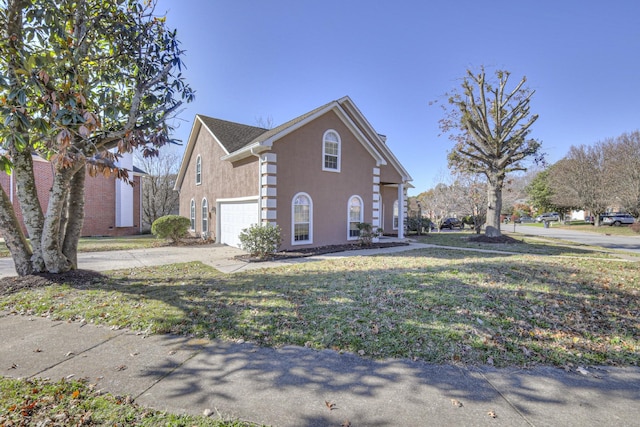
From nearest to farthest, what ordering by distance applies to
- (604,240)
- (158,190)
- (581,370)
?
(581,370)
(604,240)
(158,190)

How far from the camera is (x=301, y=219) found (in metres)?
12.1

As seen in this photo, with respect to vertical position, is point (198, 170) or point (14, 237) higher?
point (198, 170)

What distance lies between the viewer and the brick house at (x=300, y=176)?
11477 millimetres

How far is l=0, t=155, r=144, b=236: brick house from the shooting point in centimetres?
1888

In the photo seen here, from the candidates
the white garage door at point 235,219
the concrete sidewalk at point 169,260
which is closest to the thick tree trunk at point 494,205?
the concrete sidewalk at point 169,260

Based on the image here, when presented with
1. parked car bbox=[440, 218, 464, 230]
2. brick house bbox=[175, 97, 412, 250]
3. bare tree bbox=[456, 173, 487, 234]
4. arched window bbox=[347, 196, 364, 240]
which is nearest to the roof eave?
brick house bbox=[175, 97, 412, 250]

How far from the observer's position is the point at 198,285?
21.4 ft

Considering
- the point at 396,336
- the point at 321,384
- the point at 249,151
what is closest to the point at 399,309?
the point at 396,336

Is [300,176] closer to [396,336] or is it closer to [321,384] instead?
[396,336]

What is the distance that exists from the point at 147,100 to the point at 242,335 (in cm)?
550

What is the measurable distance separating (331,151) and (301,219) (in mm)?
3427

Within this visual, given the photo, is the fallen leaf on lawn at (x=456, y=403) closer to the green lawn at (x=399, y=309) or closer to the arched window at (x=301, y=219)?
the green lawn at (x=399, y=309)

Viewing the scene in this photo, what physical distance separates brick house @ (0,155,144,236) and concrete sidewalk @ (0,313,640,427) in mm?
20219

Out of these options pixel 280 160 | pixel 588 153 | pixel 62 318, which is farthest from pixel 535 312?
pixel 588 153
